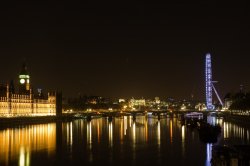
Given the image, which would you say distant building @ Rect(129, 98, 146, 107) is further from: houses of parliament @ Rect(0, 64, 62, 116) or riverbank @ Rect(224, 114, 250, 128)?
riverbank @ Rect(224, 114, 250, 128)

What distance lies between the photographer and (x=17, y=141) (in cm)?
3309

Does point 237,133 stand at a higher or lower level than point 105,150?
lower

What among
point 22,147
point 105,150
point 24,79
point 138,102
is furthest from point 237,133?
point 138,102

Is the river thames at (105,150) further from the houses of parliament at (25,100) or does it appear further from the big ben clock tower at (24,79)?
the big ben clock tower at (24,79)

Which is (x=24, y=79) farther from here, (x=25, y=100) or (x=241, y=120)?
(x=241, y=120)

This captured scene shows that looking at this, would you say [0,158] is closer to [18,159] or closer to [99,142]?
[18,159]

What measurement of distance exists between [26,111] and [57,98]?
1233cm

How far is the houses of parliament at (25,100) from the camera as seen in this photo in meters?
67.0

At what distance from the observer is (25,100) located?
74.1 m

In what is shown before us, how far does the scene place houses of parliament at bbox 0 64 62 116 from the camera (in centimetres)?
6700

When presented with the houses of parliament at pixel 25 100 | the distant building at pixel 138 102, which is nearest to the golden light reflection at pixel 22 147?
the houses of parliament at pixel 25 100

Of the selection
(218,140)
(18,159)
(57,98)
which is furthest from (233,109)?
(18,159)

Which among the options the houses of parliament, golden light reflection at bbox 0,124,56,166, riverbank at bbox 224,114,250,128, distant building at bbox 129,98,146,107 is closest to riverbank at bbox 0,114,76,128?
the houses of parliament

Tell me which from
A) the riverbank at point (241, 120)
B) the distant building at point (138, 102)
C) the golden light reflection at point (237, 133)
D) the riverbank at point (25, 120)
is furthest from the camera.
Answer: the distant building at point (138, 102)
